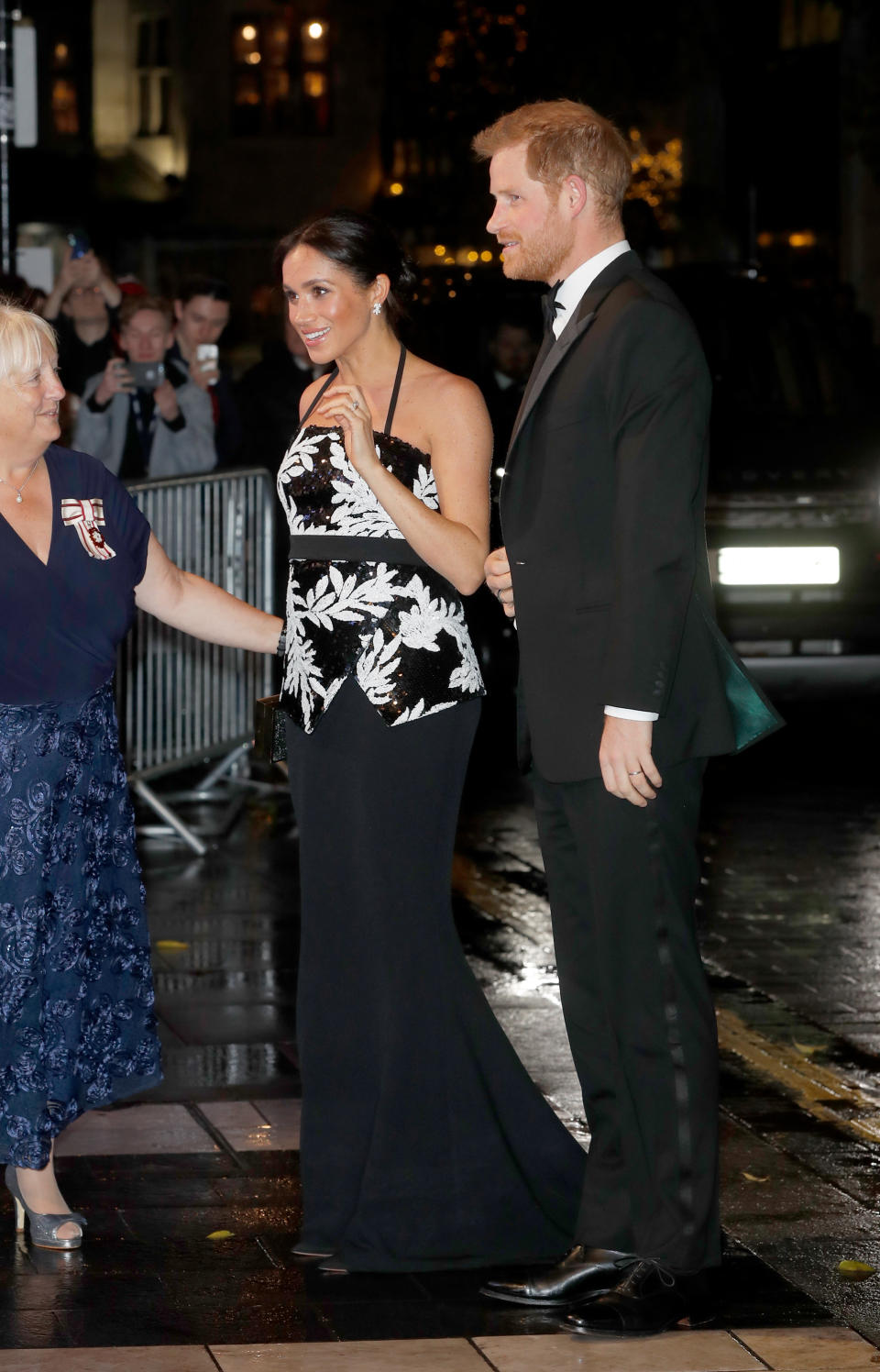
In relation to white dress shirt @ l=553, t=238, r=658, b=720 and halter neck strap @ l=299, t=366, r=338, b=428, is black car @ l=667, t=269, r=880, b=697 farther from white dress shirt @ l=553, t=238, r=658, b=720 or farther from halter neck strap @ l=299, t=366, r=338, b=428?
white dress shirt @ l=553, t=238, r=658, b=720

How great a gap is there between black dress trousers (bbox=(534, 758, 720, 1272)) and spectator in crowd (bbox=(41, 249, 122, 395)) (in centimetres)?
764

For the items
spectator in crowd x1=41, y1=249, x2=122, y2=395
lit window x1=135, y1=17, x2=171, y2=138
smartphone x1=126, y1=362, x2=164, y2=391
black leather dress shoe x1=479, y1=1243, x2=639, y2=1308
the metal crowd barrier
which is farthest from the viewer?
lit window x1=135, y1=17, x2=171, y2=138

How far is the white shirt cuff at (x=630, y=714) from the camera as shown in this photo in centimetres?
405

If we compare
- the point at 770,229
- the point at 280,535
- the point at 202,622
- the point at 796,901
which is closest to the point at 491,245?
the point at 770,229

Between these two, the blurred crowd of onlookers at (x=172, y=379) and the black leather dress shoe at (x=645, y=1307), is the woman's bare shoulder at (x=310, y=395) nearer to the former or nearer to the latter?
the black leather dress shoe at (x=645, y=1307)

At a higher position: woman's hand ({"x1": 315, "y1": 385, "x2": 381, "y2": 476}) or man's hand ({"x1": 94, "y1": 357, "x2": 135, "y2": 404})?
man's hand ({"x1": 94, "y1": 357, "x2": 135, "y2": 404})

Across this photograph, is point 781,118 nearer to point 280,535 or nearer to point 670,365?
point 280,535

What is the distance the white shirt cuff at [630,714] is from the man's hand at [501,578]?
0.35 metres

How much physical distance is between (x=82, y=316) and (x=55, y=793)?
7153 millimetres

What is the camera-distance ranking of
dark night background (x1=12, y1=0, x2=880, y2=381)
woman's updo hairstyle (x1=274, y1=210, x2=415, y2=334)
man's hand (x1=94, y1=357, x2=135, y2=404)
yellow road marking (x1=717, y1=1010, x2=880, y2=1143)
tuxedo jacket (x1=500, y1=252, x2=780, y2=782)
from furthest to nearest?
dark night background (x1=12, y1=0, x2=880, y2=381) → man's hand (x1=94, y1=357, x2=135, y2=404) → yellow road marking (x1=717, y1=1010, x2=880, y2=1143) → woman's updo hairstyle (x1=274, y1=210, x2=415, y2=334) → tuxedo jacket (x1=500, y1=252, x2=780, y2=782)

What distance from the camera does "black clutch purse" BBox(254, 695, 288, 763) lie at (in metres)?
4.75

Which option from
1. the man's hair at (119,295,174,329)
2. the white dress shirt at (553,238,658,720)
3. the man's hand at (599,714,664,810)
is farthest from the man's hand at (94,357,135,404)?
the man's hand at (599,714,664,810)

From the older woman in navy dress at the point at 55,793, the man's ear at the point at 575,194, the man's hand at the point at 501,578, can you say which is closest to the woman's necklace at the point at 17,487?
the older woman in navy dress at the point at 55,793

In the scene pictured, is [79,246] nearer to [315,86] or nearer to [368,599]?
[368,599]
